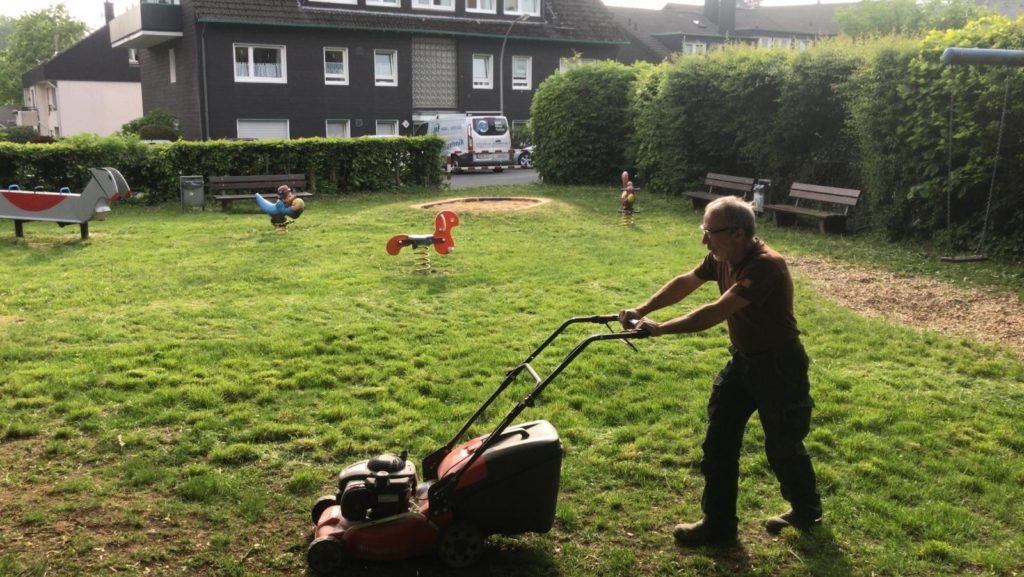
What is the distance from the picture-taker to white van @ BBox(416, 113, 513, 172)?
103 ft

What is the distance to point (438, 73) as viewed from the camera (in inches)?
1553

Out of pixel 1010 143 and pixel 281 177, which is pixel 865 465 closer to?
pixel 1010 143

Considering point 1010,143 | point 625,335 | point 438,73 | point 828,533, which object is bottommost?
point 828,533

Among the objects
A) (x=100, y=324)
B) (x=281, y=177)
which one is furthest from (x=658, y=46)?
(x=100, y=324)

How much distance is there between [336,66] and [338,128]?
8.53 ft

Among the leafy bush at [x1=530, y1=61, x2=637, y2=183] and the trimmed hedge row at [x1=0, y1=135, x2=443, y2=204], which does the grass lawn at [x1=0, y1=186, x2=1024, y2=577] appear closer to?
the trimmed hedge row at [x1=0, y1=135, x2=443, y2=204]

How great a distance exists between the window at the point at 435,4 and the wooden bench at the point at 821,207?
26.1 m

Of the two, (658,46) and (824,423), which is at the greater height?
(658,46)

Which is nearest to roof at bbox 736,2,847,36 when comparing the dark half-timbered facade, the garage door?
the dark half-timbered facade

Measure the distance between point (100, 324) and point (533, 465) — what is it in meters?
5.91

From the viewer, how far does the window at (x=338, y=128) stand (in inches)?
1458

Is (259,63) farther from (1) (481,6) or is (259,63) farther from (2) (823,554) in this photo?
(2) (823,554)

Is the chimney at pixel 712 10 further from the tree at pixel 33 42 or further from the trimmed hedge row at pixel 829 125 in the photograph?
the tree at pixel 33 42

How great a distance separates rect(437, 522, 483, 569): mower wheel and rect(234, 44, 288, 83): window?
1327 inches
